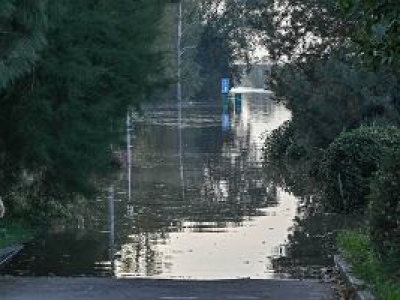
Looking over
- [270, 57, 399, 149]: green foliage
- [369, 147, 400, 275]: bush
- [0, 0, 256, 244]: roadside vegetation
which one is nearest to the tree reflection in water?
[270, 57, 399, 149]: green foliage

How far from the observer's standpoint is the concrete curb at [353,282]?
8.32 meters

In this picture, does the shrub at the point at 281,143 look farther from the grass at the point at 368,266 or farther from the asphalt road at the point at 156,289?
the asphalt road at the point at 156,289

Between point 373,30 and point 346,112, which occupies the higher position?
point 373,30

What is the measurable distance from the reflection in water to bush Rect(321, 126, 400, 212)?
1.23 meters

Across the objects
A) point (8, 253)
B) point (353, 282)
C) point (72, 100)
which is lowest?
point (8, 253)

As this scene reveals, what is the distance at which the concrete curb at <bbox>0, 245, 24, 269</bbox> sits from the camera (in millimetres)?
13223

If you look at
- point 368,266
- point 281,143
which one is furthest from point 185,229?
point 281,143

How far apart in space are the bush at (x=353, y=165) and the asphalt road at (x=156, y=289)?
819cm

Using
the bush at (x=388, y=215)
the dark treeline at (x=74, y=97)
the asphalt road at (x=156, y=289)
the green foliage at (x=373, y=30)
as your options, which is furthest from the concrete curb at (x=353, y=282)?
the dark treeline at (x=74, y=97)

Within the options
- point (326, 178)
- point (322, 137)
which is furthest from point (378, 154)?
point (322, 137)

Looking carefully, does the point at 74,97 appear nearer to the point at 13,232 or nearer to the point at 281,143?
the point at 13,232

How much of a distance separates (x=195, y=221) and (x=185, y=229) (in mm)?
1190

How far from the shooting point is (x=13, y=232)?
15.9m

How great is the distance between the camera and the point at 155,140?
4256cm
